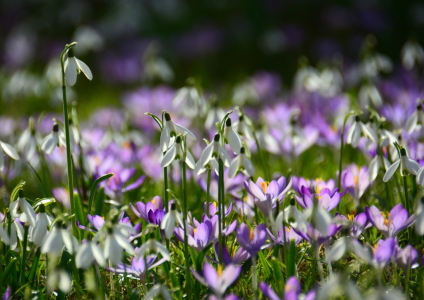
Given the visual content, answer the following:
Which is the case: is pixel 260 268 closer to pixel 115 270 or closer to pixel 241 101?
pixel 115 270

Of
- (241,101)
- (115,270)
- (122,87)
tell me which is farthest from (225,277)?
(122,87)

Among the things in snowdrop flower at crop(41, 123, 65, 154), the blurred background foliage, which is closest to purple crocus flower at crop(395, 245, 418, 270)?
snowdrop flower at crop(41, 123, 65, 154)

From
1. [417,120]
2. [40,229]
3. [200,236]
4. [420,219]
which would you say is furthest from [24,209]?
[417,120]

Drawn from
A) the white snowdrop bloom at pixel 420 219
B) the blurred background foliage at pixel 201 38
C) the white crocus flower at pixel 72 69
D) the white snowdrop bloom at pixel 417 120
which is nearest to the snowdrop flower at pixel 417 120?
the white snowdrop bloom at pixel 417 120

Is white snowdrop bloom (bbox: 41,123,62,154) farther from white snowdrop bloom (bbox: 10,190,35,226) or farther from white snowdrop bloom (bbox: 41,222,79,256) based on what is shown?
white snowdrop bloom (bbox: 41,222,79,256)

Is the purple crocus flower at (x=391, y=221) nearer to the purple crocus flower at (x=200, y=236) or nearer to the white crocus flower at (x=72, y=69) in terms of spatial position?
the purple crocus flower at (x=200, y=236)
